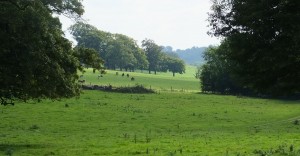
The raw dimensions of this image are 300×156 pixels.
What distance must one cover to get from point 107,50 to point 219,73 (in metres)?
86.8

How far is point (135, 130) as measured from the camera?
39.5m

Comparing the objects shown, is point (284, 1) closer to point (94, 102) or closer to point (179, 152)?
point (179, 152)

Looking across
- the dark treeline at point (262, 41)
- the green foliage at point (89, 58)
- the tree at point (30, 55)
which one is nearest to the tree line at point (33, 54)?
the tree at point (30, 55)

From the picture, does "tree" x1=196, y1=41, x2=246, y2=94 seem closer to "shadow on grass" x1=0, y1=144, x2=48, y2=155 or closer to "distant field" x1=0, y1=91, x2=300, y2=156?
"distant field" x1=0, y1=91, x2=300, y2=156

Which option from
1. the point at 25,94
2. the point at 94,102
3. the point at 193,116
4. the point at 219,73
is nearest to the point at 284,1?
the point at 25,94

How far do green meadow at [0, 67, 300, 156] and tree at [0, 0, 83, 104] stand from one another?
3.77 meters

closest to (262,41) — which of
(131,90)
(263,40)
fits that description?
(263,40)

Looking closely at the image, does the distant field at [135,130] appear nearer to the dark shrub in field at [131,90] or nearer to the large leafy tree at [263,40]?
the large leafy tree at [263,40]

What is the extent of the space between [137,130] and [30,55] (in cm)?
1815

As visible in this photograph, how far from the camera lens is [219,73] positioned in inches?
4424

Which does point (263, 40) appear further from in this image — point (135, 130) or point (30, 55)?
point (135, 130)

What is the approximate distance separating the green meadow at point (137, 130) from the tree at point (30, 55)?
3.77m

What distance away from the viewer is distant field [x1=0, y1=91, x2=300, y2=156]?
26.1 metres

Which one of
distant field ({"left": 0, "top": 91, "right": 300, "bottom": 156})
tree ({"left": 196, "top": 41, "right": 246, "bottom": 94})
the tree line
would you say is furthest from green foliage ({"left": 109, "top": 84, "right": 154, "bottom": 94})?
the tree line
